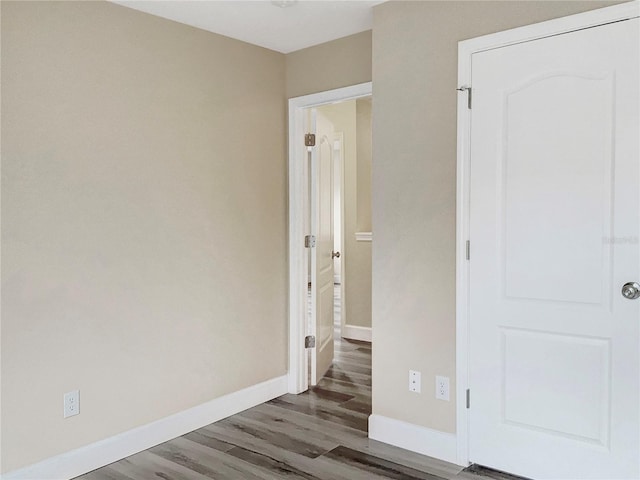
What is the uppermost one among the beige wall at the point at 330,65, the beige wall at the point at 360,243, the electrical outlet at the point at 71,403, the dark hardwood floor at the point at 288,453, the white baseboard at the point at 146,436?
the beige wall at the point at 330,65

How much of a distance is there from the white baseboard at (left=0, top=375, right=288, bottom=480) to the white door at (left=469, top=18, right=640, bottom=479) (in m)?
1.58

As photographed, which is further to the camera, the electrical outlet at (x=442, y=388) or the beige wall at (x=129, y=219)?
the electrical outlet at (x=442, y=388)

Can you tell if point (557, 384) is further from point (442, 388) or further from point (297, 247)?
point (297, 247)

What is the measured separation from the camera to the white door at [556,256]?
2332 mm

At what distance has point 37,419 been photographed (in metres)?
2.62

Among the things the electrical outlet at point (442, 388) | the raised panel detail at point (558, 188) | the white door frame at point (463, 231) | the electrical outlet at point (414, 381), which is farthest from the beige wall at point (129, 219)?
the raised panel detail at point (558, 188)

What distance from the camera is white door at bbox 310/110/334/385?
4094 millimetres

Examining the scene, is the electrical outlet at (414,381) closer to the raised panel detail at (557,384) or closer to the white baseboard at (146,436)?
the raised panel detail at (557,384)

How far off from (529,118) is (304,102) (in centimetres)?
176

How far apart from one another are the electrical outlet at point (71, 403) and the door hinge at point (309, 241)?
1.85 meters

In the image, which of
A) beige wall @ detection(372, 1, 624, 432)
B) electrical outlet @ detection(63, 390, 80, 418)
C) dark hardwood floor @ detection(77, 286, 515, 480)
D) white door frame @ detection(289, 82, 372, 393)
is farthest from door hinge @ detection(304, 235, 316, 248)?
electrical outlet @ detection(63, 390, 80, 418)

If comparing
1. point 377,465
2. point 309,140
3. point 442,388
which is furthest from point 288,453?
point 309,140

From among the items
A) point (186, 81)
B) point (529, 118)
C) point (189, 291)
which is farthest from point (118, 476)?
point (529, 118)

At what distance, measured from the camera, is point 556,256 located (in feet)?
8.21
